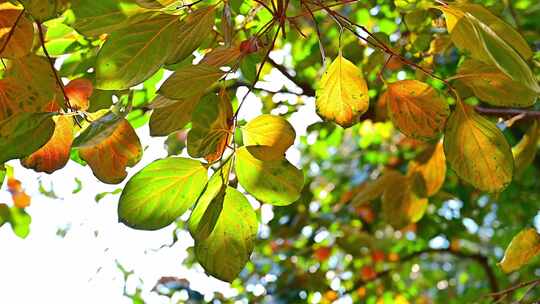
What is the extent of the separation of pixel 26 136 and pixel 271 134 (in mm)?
165

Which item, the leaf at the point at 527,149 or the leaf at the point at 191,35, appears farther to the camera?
the leaf at the point at 527,149

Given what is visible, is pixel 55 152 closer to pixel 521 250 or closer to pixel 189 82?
pixel 189 82

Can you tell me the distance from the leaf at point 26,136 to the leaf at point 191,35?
0.09 m

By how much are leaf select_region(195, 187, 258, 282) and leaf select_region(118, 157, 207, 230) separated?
0.03 m

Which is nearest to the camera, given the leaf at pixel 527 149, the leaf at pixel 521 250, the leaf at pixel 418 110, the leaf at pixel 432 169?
the leaf at pixel 418 110

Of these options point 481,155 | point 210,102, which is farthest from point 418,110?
point 210,102

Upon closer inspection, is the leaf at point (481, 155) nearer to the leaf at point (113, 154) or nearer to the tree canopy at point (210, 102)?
the tree canopy at point (210, 102)

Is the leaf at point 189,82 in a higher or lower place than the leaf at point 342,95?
higher

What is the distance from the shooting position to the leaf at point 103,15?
499 millimetres

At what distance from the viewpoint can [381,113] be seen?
98 cm

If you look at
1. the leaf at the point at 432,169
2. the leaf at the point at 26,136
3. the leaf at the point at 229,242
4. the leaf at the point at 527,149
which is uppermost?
the leaf at the point at 26,136

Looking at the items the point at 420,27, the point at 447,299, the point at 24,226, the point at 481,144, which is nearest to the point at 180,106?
the point at 481,144

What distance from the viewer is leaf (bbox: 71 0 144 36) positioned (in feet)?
1.64

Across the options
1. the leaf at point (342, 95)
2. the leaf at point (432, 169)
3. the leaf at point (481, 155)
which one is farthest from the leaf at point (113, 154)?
the leaf at point (432, 169)
